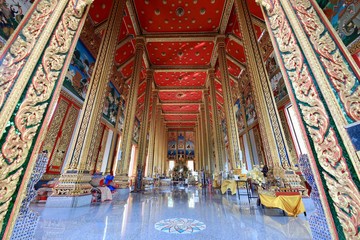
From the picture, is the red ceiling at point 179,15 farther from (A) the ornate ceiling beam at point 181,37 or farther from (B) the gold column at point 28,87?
(B) the gold column at point 28,87

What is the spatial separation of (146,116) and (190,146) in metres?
19.5

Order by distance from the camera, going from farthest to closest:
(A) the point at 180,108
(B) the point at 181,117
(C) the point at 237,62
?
(B) the point at 181,117 < (A) the point at 180,108 < (C) the point at 237,62

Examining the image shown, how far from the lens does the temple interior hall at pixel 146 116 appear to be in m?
1.10

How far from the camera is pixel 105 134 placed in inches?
400

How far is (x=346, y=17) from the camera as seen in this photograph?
4.18 metres

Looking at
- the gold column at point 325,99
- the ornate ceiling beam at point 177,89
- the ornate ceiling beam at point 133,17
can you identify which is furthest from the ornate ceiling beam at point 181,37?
the gold column at point 325,99

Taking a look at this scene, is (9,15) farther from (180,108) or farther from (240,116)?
(180,108)

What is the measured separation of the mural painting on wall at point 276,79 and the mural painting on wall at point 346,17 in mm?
3286

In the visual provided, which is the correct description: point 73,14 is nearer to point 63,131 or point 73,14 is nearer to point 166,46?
point 63,131

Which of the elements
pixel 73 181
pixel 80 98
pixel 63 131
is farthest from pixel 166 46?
pixel 73 181

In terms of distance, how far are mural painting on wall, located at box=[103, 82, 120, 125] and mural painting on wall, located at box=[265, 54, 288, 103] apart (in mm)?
9573

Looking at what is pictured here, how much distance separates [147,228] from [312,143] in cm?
233

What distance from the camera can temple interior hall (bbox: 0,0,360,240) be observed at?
3.60 ft

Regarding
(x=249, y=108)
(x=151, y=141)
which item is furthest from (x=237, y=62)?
(x=151, y=141)
